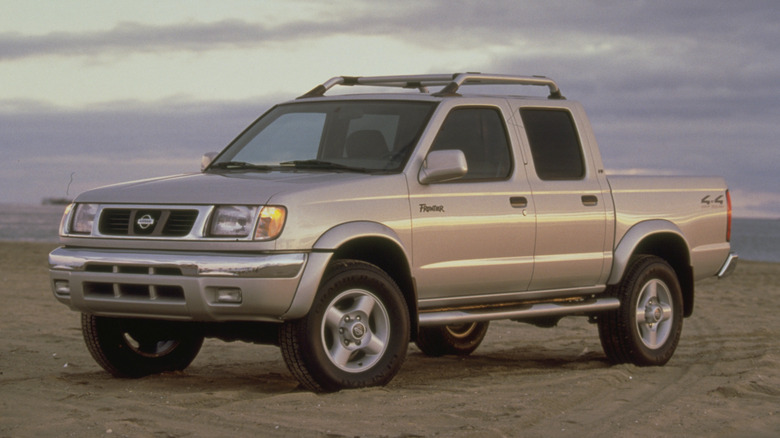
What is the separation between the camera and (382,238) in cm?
743

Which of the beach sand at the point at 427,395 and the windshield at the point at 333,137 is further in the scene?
the windshield at the point at 333,137

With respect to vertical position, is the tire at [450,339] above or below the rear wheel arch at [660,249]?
below

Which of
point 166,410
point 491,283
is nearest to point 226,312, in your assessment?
point 166,410

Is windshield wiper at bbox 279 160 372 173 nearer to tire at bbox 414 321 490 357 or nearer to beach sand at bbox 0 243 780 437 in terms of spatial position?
beach sand at bbox 0 243 780 437

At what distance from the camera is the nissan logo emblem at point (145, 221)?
285 inches

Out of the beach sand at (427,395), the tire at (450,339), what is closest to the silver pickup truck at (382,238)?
the beach sand at (427,395)

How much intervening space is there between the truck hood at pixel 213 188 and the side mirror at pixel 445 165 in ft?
1.45

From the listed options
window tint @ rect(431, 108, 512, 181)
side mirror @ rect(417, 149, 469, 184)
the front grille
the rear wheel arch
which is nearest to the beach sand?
the rear wheel arch

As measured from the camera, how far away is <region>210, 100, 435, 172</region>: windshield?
7887mm

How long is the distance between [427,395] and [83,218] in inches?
94.3

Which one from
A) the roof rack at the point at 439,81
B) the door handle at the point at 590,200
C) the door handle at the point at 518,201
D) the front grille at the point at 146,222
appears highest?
the roof rack at the point at 439,81

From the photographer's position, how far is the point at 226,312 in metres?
6.93

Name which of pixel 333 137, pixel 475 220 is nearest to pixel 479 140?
pixel 475 220

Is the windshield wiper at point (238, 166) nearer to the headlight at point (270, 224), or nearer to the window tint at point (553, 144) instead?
the headlight at point (270, 224)
